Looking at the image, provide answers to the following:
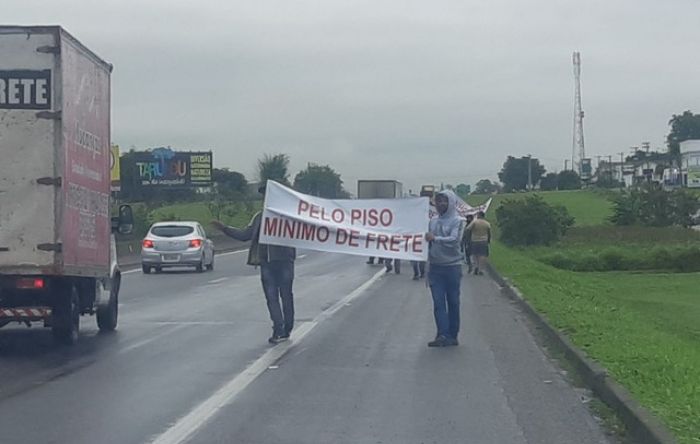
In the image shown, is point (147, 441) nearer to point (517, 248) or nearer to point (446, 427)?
point (446, 427)

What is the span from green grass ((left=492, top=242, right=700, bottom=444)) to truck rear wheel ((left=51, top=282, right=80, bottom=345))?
20.4 feet

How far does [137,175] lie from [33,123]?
228ft

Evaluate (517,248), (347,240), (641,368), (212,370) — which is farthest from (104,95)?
(517,248)

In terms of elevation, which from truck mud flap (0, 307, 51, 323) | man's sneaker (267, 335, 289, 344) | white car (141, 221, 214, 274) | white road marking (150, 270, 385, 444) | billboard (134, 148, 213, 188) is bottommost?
white road marking (150, 270, 385, 444)

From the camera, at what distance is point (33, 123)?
1420 cm

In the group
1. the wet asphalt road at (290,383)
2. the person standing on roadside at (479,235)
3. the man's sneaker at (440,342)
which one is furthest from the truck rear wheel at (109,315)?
the person standing on roadside at (479,235)

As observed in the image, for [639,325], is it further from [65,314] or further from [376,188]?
[376,188]

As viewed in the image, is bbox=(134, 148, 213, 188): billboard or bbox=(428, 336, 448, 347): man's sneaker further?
bbox=(134, 148, 213, 188): billboard

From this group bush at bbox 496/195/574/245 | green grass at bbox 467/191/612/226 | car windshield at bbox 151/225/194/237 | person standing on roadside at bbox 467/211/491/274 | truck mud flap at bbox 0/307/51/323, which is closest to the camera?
truck mud flap at bbox 0/307/51/323

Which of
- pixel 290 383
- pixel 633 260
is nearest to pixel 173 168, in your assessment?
pixel 633 260

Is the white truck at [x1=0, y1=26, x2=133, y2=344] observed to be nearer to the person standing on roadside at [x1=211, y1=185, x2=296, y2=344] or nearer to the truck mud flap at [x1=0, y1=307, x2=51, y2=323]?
the truck mud flap at [x1=0, y1=307, x2=51, y2=323]

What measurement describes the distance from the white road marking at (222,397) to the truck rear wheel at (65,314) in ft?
8.26

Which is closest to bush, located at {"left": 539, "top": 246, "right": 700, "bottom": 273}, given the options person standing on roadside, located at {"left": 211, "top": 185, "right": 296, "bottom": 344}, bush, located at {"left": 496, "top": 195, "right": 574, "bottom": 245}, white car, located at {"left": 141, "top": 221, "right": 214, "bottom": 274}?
bush, located at {"left": 496, "top": 195, "right": 574, "bottom": 245}

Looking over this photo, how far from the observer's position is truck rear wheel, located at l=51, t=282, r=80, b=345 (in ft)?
50.6
